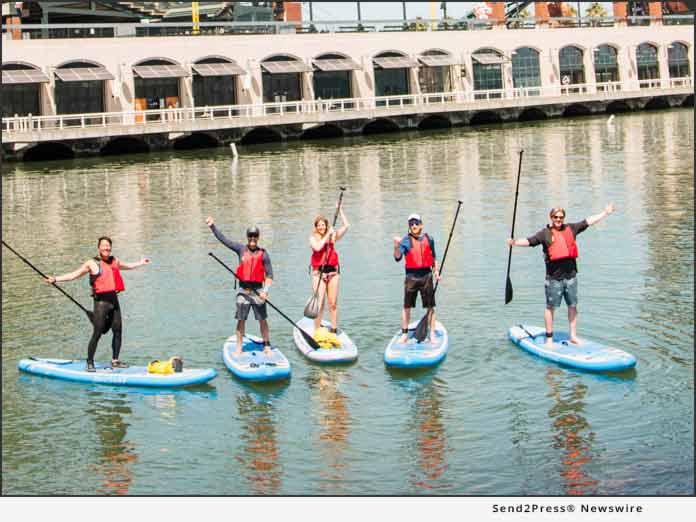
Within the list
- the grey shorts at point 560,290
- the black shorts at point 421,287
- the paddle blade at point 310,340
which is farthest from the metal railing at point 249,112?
the grey shorts at point 560,290

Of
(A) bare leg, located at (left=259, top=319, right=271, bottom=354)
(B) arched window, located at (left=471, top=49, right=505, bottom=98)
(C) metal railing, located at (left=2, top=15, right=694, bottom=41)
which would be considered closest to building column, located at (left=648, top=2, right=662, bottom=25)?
(C) metal railing, located at (left=2, top=15, right=694, bottom=41)

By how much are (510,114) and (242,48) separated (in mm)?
17479

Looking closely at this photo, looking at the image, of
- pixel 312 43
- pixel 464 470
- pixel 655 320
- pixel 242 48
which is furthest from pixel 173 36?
pixel 464 470

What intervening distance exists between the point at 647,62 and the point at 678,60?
11.5ft

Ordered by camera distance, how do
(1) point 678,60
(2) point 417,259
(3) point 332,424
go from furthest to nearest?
(1) point 678,60
(2) point 417,259
(3) point 332,424

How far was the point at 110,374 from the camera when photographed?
1608 cm

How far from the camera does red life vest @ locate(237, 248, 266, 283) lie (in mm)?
16000

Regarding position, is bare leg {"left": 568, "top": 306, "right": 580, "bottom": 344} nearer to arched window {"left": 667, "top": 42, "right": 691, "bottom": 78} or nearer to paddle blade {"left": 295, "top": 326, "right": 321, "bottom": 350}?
paddle blade {"left": 295, "top": 326, "right": 321, "bottom": 350}

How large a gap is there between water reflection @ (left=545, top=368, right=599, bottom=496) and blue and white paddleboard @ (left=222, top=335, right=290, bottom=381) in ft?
11.7

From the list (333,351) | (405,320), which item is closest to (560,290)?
(405,320)

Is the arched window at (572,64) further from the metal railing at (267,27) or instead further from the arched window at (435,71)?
the arched window at (435,71)

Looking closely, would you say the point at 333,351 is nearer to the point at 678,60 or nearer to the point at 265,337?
the point at 265,337

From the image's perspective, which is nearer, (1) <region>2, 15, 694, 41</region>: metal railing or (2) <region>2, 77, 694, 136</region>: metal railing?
(2) <region>2, 77, 694, 136</region>: metal railing

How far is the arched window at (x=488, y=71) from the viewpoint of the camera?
84.2 meters
